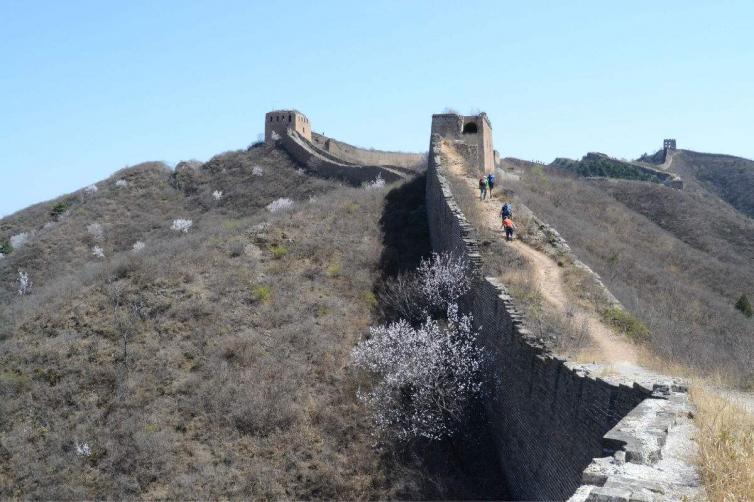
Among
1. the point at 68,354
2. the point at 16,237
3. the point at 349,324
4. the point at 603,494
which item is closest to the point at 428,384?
the point at 349,324

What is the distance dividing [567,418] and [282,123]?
39535mm

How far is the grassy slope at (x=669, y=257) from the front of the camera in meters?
12.2

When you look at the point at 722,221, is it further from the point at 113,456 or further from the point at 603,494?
the point at 603,494

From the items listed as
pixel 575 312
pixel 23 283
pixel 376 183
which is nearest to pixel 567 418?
pixel 575 312

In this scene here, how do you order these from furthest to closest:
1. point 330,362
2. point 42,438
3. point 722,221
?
point 722,221 < point 330,362 < point 42,438

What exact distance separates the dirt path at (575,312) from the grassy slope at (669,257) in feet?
2.19

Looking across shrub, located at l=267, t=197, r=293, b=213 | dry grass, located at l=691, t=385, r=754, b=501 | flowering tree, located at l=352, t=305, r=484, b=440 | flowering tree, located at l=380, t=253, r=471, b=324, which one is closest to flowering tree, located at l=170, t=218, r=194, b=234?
shrub, located at l=267, t=197, r=293, b=213

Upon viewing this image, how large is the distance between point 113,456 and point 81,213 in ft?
93.2

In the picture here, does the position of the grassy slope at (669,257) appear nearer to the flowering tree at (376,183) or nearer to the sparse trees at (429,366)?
the sparse trees at (429,366)

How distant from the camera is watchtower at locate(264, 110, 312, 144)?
4444cm

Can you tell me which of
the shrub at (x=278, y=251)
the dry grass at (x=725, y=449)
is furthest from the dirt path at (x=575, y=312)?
the shrub at (x=278, y=251)

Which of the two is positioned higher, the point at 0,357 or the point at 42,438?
the point at 0,357

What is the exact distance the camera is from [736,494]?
3.88 m

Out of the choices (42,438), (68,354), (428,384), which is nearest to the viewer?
(428,384)
